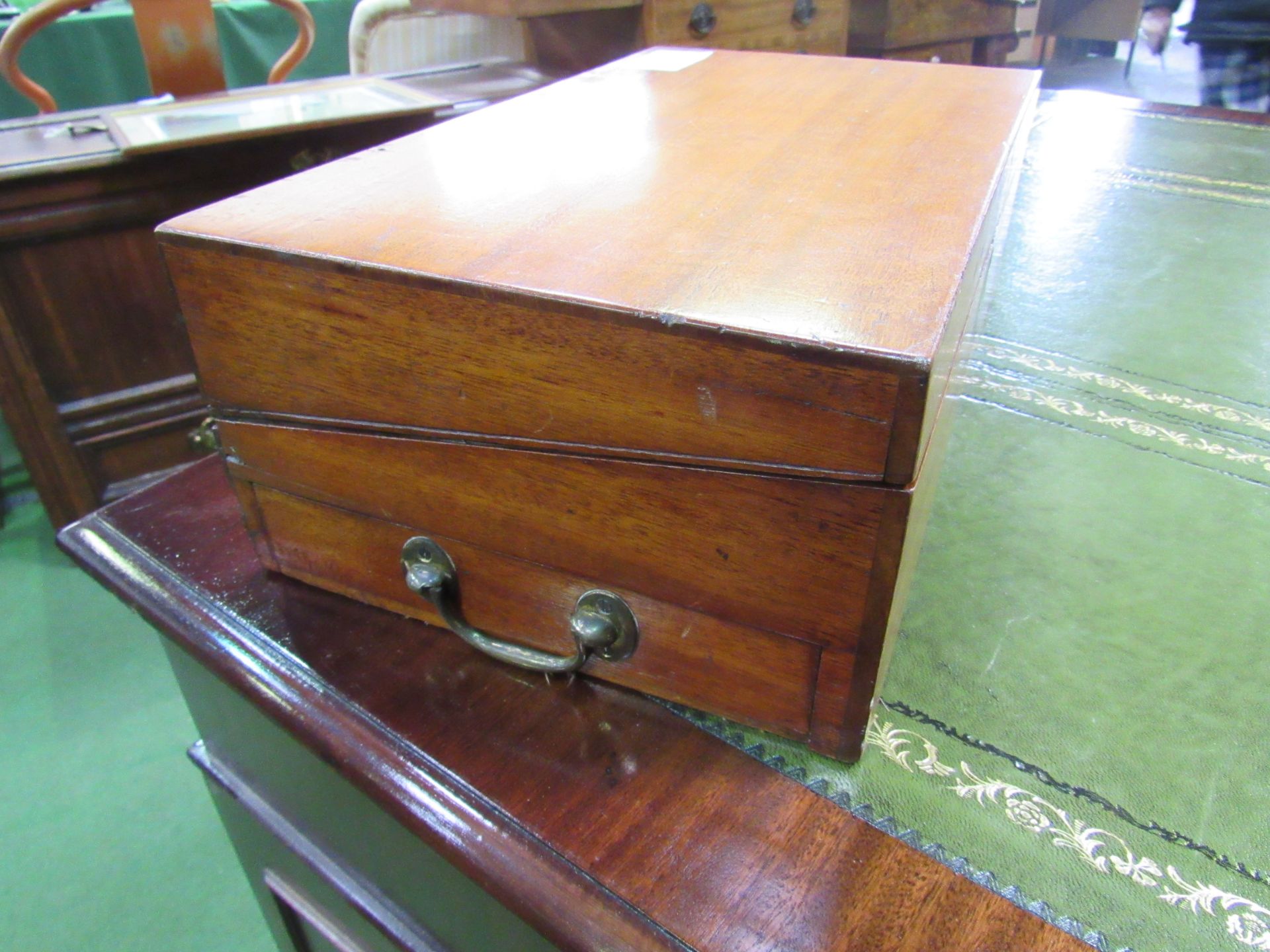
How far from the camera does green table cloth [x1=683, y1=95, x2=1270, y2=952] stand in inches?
16.7

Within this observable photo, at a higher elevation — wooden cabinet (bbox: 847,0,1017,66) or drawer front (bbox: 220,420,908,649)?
wooden cabinet (bbox: 847,0,1017,66)

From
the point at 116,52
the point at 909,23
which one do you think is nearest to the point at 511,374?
the point at 909,23

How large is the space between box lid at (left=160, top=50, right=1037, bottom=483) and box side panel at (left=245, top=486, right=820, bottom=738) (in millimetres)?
98

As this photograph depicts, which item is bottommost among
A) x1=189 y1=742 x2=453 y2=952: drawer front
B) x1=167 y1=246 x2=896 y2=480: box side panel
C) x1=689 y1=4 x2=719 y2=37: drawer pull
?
x1=189 y1=742 x2=453 y2=952: drawer front

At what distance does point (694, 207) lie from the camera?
0.51m

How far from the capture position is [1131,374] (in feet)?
2.79

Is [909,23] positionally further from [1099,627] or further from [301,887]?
[301,887]

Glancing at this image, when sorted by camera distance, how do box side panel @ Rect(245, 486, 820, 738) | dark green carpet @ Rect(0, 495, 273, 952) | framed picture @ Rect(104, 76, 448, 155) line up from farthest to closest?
framed picture @ Rect(104, 76, 448, 155), dark green carpet @ Rect(0, 495, 273, 952), box side panel @ Rect(245, 486, 820, 738)

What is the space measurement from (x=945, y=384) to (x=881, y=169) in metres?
0.17

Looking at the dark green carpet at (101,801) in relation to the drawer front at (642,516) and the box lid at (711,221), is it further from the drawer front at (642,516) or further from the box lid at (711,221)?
the box lid at (711,221)

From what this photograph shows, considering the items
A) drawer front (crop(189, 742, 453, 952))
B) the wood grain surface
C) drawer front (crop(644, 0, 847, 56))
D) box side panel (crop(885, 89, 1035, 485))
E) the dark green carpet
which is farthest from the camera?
the wood grain surface

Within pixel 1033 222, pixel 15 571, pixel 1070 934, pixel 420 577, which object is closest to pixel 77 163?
pixel 15 571

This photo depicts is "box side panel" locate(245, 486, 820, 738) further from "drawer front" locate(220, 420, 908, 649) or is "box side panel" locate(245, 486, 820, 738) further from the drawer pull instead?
the drawer pull

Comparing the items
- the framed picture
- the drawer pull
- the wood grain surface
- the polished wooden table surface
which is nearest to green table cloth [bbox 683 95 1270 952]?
the polished wooden table surface
